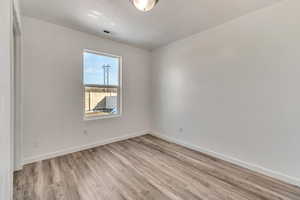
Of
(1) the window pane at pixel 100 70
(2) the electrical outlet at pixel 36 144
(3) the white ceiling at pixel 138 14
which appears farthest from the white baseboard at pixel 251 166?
(2) the electrical outlet at pixel 36 144

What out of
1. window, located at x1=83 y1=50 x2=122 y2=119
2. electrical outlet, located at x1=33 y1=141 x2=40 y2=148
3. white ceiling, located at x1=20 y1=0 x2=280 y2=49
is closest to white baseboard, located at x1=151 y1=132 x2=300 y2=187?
window, located at x1=83 y1=50 x2=122 y2=119

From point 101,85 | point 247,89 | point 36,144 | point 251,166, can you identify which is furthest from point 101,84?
point 251,166

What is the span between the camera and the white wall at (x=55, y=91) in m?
2.49

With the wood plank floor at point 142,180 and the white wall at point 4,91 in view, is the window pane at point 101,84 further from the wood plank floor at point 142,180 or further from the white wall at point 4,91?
the white wall at point 4,91

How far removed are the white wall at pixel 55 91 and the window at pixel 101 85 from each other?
0.16 metres

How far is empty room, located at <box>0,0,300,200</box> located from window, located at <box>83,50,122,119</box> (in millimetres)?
26

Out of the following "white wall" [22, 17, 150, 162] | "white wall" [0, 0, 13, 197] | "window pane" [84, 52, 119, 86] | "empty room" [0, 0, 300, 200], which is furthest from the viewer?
Result: "window pane" [84, 52, 119, 86]

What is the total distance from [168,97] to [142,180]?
2.28 meters

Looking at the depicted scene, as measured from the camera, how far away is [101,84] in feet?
11.5

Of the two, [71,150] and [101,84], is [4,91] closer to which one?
[71,150]

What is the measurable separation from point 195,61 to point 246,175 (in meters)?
2.38

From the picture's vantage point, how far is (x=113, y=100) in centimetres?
380

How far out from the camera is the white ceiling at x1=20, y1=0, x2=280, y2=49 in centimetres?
212

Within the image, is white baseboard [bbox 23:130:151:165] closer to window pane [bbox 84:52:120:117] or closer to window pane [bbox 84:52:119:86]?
window pane [bbox 84:52:120:117]
